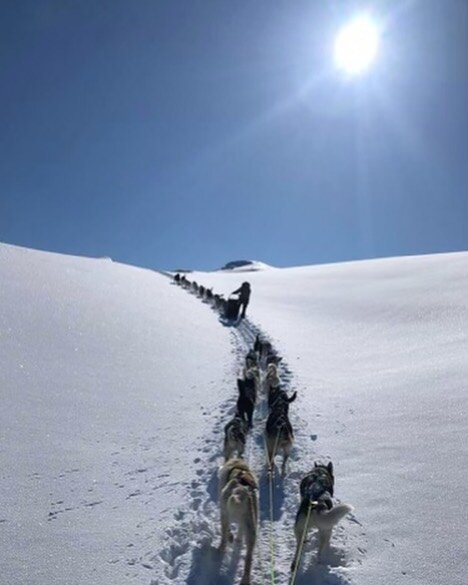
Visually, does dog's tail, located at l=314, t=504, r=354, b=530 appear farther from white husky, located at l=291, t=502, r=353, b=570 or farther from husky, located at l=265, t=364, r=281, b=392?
husky, located at l=265, t=364, r=281, b=392

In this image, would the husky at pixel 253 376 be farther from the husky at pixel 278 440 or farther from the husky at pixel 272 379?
the husky at pixel 278 440

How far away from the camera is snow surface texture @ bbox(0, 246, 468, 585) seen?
4.09m

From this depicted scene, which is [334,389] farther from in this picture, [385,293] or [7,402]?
[385,293]

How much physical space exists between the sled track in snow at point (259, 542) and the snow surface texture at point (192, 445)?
0.05ft

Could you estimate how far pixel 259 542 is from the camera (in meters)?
4.42

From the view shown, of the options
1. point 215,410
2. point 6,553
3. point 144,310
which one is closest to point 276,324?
point 144,310

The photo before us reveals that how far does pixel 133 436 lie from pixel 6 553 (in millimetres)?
2907

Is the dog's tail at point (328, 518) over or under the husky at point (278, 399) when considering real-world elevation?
under

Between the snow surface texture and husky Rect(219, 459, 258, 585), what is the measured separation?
188mm

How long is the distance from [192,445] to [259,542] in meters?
2.37

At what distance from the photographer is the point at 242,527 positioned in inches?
158

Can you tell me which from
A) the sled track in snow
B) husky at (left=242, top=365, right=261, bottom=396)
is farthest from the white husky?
husky at (left=242, top=365, right=261, bottom=396)

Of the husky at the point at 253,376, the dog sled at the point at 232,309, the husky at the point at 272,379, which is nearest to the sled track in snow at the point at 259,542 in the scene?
the husky at the point at 253,376

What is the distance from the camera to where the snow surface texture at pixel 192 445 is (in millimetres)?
4090
